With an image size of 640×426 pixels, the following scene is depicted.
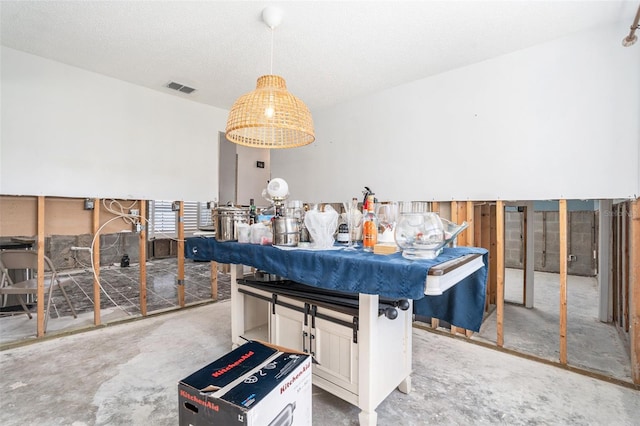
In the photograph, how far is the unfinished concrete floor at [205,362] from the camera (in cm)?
184

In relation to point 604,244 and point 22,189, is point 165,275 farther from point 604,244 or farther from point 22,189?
point 604,244

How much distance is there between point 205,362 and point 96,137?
9.37ft

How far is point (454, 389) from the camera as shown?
213 cm

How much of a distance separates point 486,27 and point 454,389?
9.51 feet

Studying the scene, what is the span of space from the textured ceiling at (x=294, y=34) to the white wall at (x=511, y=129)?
20 cm

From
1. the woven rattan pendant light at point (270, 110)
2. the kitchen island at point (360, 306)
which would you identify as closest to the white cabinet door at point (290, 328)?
the kitchen island at point (360, 306)

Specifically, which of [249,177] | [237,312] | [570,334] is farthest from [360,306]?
[249,177]

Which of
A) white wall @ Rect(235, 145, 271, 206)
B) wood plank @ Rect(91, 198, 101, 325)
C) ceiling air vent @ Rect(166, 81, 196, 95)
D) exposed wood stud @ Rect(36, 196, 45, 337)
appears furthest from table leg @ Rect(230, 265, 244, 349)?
white wall @ Rect(235, 145, 271, 206)

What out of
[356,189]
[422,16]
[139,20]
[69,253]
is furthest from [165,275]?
[422,16]

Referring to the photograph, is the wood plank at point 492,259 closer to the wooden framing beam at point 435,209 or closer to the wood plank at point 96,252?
the wooden framing beam at point 435,209

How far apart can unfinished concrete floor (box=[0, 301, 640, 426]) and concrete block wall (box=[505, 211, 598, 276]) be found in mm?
4946

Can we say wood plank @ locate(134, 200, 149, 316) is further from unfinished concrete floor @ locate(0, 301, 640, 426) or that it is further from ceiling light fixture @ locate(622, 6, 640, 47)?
ceiling light fixture @ locate(622, 6, 640, 47)

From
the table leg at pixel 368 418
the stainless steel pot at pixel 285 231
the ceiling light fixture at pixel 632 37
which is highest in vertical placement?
the ceiling light fixture at pixel 632 37

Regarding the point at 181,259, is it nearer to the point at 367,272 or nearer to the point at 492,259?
the point at 367,272
